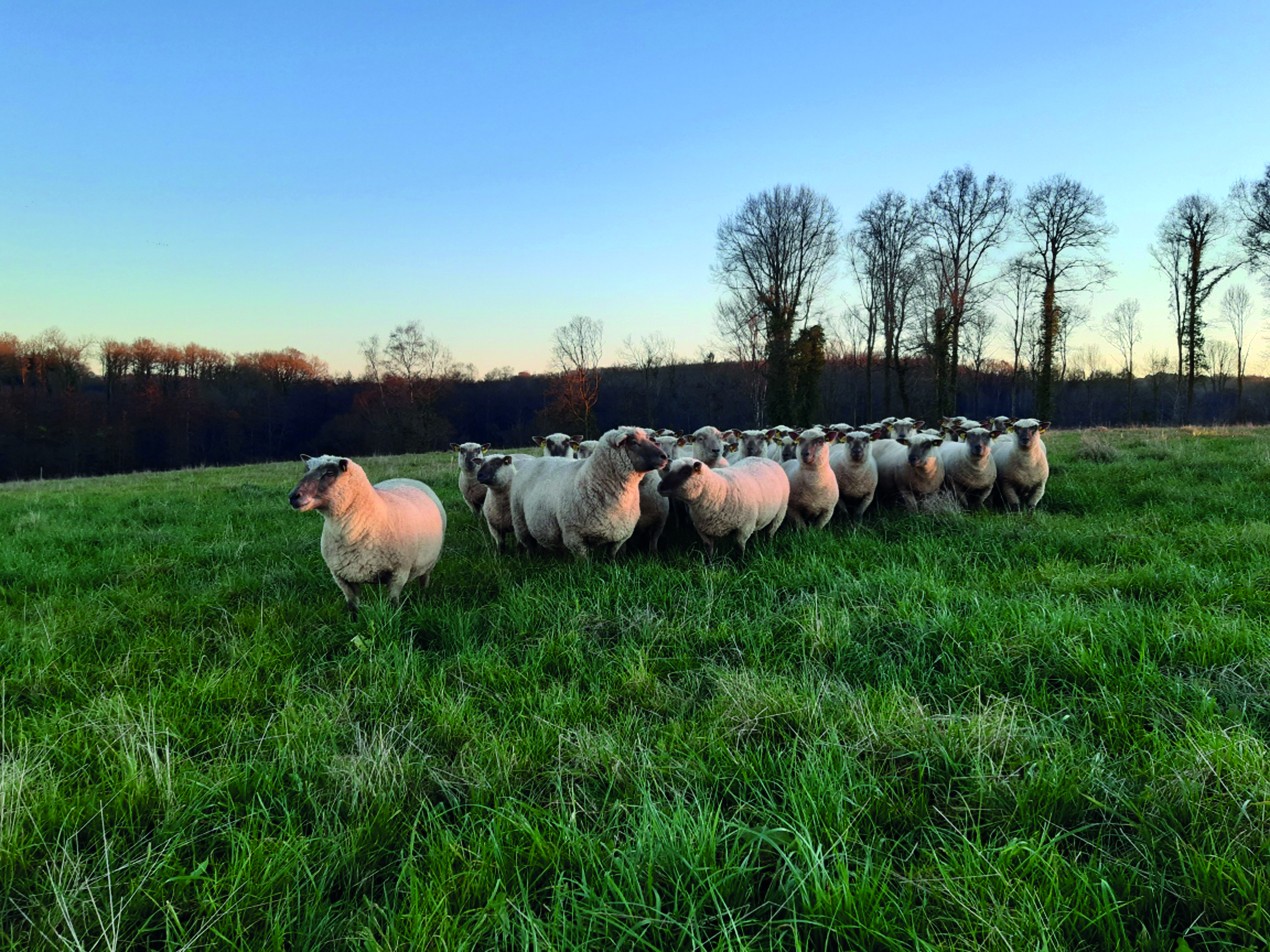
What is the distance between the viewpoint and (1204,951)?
1340 millimetres

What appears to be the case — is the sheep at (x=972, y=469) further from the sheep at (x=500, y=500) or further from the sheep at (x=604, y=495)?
the sheep at (x=500, y=500)

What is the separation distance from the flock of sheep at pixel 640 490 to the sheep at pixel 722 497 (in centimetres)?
1

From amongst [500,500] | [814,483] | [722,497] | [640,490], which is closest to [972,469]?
[814,483]

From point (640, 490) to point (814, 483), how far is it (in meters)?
2.30

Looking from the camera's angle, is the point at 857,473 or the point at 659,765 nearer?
the point at 659,765

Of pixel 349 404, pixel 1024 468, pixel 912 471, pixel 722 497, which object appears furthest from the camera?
pixel 349 404

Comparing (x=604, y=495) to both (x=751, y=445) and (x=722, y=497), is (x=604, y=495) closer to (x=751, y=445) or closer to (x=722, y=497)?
(x=722, y=497)

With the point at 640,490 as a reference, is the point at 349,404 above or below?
above

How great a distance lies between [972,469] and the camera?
7.95 meters

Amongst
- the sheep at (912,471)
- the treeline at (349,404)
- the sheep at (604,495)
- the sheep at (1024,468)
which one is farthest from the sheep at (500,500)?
the treeline at (349,404)

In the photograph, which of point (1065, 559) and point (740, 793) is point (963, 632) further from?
point (1065, 559)

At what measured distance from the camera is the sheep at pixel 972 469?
7.83 metres

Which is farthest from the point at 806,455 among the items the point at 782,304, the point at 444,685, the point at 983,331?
the point at 983,331

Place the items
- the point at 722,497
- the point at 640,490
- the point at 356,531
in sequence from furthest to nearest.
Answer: the point at 640,490
the point at 722,497
the point at 356,531
